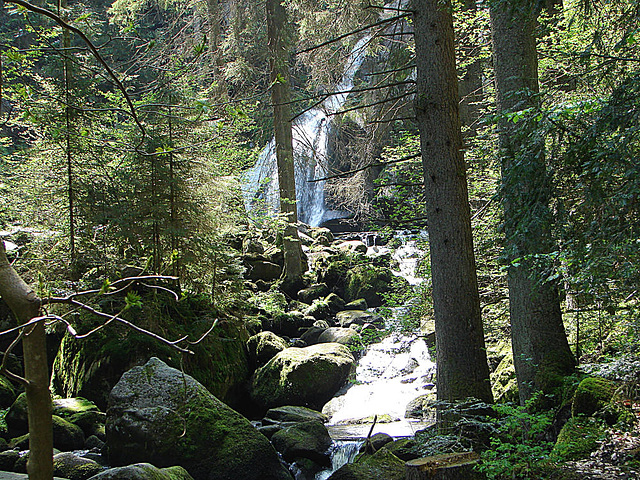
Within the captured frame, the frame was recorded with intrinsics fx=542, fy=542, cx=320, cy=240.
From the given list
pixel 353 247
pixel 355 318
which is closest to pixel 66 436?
pixel 355 318

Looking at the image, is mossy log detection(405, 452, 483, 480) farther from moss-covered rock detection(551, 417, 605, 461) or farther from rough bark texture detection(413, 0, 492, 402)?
rough bark texture detection(413, 0, 492, 402)

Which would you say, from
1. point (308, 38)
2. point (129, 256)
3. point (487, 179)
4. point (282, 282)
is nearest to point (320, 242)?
point (282, 282)

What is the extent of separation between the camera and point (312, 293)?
15.2 m

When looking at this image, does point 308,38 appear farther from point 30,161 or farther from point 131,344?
point 131,344

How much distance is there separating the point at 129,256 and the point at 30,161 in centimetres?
227

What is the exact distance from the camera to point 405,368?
10656mm

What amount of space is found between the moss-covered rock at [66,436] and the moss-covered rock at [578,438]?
5638mm

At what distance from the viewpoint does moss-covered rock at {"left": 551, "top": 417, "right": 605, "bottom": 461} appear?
4332 millimetres

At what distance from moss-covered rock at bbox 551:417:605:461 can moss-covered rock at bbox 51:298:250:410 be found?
16.1 ft

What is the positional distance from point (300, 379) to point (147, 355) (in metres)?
2.66

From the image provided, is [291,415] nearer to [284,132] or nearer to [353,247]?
[284,132]

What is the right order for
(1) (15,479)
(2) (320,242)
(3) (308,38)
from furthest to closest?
(2) (320,242)
(3) (308,38)
(1) (15,479)

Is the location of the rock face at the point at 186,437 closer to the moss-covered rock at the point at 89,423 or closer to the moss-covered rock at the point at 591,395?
the moss-covered rock at the point at 89,423

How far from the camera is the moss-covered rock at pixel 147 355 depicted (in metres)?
8.05
